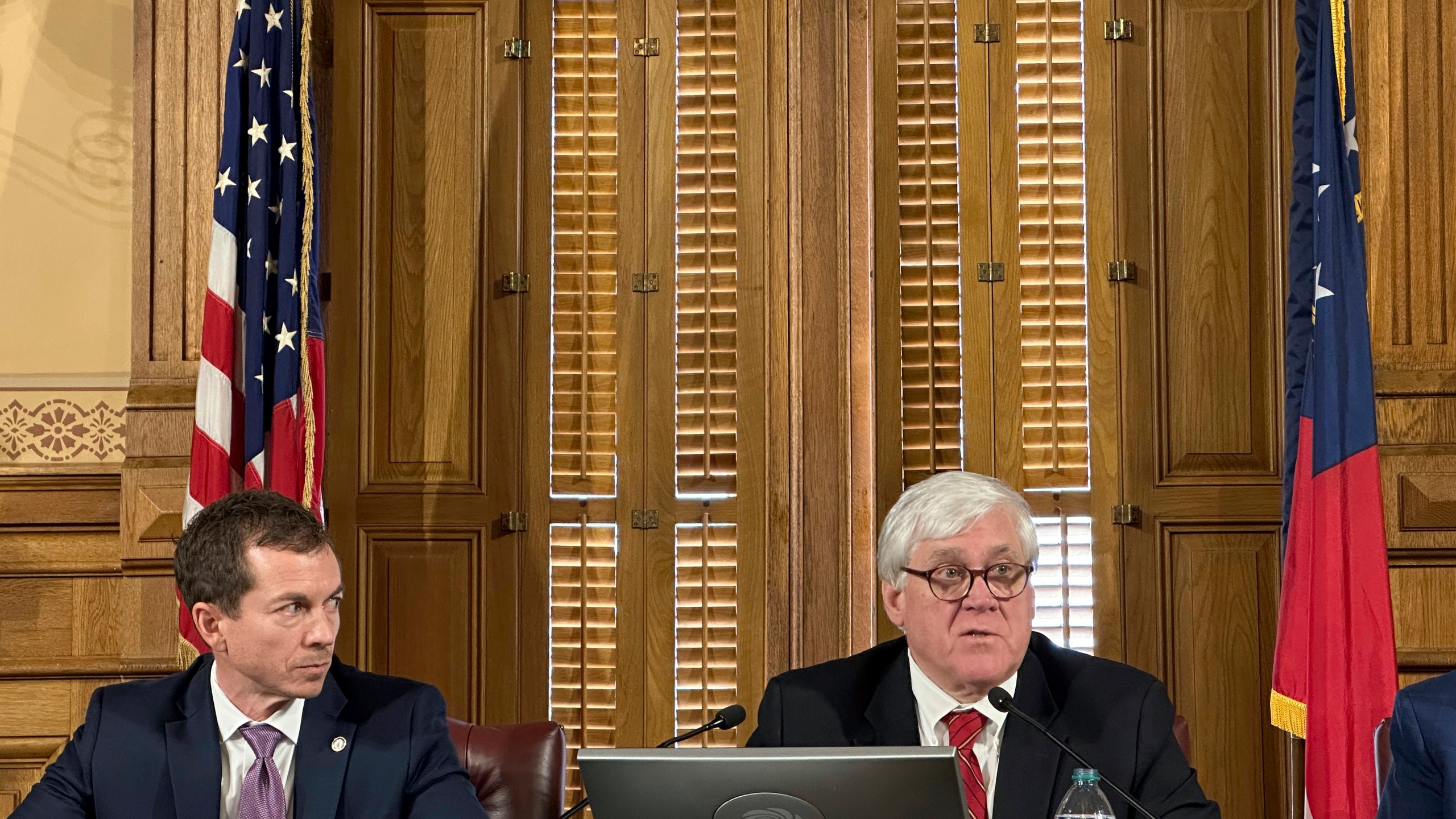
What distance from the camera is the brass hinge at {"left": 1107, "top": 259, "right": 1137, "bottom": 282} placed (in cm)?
429

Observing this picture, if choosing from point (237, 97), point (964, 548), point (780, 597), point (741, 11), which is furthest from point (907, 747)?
point (741, 11)

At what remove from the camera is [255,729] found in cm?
237

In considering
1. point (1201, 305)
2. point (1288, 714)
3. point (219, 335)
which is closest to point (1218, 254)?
point (1201, 305)

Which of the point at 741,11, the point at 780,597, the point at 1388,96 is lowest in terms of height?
the point at 780,597

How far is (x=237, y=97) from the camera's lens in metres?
3.83

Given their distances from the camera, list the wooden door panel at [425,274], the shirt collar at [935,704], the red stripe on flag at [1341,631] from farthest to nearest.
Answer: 1. the wooden door panel at [425,274]
2. the red stripe on flag at [1341,631]
3. the shirt collar at [935,704]

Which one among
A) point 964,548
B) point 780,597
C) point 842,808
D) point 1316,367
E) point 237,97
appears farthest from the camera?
point 780,597

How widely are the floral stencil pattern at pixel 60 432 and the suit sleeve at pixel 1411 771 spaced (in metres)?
3.44

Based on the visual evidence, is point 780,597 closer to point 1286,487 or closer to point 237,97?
point 1286,487

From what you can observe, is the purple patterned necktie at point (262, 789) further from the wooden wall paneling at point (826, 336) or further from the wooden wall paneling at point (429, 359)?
the wooden wall paneling at point (826, 336)

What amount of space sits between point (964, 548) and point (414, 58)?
107 inches

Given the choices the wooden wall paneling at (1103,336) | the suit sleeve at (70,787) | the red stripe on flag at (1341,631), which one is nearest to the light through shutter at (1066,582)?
the wooden wall paneling at (1103,336)

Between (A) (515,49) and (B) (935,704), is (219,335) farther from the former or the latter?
(B) (935,704)

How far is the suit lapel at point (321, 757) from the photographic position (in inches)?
90.6
